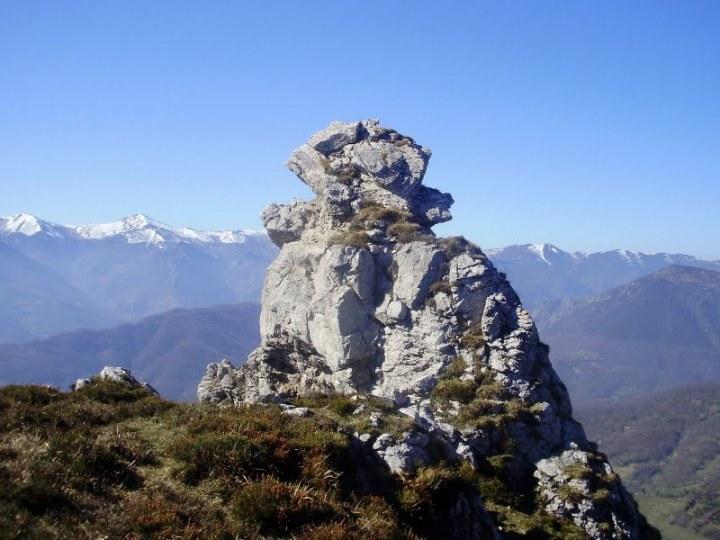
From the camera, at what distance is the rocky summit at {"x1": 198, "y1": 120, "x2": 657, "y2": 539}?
24.2 meters

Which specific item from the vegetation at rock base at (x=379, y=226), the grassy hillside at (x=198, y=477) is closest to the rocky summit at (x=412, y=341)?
the vegetation at rock base at (x=379, y=226)

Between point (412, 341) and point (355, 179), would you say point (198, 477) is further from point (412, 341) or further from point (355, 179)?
point (355, 179)

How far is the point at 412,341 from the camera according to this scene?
34281mm

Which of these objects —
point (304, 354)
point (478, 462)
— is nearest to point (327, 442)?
point (478, 462)

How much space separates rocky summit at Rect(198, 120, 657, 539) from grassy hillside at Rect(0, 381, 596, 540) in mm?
1852

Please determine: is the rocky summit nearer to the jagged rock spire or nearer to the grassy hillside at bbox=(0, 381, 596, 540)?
the jagged rock spire

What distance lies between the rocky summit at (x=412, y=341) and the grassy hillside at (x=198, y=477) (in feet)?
6.08

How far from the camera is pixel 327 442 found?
13328mm

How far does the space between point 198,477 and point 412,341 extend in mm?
23200

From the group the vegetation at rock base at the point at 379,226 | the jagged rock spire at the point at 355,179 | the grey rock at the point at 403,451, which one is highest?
the jagged rock spire at the point at 355,179

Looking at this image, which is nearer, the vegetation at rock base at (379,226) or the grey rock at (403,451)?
the grey rock at (403,451)

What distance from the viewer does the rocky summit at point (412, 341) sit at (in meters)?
24.2

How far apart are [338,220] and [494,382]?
16.7 meters

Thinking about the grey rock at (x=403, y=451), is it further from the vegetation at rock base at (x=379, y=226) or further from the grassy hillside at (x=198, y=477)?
the vegetation at rock base at (x=379, y=226)
